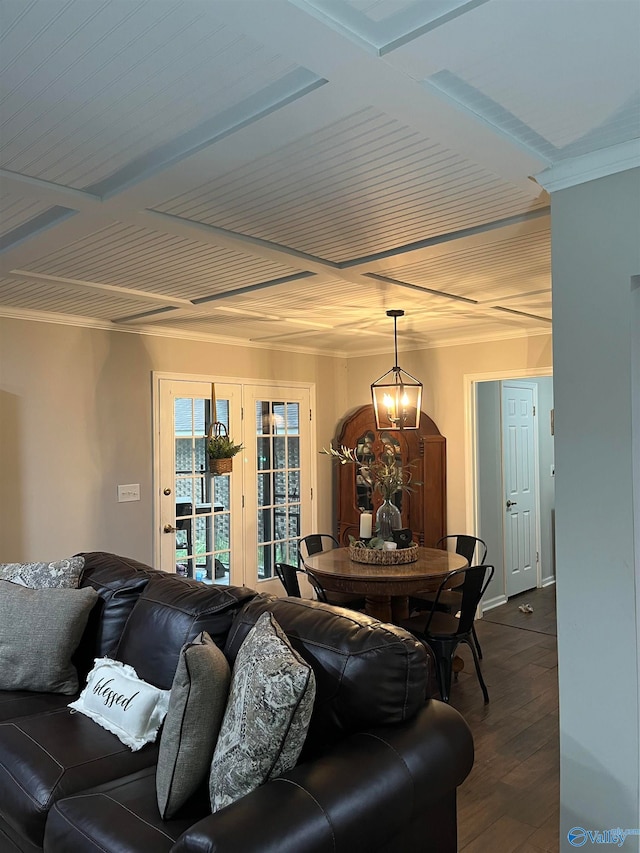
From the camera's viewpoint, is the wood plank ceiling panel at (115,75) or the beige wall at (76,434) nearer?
the wood plank ceiling panel at (115,75)

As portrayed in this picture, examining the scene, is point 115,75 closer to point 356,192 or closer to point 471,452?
point 356,192

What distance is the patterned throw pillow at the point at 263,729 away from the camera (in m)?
1.66

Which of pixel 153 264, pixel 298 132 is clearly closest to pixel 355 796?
pixel 298 132

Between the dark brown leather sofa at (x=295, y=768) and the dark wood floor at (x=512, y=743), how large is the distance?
0.78 meters

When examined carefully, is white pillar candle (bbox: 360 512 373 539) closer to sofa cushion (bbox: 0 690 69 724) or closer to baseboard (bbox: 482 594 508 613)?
baseboard (bbox: 482 594 508 613)

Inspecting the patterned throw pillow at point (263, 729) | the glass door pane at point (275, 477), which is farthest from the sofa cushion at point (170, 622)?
the glass door pane at point (275, 477)

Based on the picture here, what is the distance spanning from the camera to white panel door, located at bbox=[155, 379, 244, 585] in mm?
5125

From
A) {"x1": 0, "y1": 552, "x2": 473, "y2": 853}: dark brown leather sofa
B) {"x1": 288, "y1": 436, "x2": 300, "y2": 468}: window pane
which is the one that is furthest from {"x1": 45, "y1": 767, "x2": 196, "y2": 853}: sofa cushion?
{"x1": 288, "y1": 436, "x2": 300, "y2": 468}: window pane

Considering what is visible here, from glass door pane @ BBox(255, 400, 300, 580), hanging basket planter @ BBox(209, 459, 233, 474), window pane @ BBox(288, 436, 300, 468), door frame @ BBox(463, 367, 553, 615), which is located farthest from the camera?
window pane @ BBox(288, 436, 300, 468)

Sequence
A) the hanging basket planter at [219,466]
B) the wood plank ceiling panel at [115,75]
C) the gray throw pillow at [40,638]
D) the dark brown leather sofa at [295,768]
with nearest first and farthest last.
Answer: the wood plank ceiling panel at [115,75] → the dark brown leather sofa at [295,768] → the gray throw pillow at [40,638] → the hanging basket planter at [219,466]

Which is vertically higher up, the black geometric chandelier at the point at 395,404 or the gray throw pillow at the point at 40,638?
the black geometric chandelier at the point at 395,404

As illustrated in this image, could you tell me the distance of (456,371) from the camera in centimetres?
577

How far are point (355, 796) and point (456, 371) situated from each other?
4534mm

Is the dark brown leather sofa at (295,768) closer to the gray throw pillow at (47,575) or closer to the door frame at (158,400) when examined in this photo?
the gray throw pillow at (47,575)
